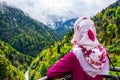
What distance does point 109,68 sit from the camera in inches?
302

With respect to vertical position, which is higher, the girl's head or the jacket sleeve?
the girl's head

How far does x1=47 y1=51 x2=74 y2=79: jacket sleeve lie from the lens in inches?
262

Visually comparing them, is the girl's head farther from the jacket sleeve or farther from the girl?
the jacket sleeve

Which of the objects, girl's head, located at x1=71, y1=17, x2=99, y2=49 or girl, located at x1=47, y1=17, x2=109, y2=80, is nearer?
girl, located at x1=47, y1=17, x2=109, y2=80

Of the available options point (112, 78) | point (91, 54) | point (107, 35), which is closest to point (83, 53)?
point (91, 54)

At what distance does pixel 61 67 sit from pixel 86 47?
634 mm

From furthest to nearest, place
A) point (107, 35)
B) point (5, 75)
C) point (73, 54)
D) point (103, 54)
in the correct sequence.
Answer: point (107, 35), point (5, 75), point (103, 54), point (73, 54)

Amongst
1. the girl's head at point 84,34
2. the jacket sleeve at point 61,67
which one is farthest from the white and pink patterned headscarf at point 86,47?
the jacket sleeve at point 61,67

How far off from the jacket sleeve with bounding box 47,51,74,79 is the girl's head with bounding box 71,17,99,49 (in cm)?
34

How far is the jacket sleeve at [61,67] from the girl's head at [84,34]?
1.11 ft

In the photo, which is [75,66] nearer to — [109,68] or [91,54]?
[91,54]

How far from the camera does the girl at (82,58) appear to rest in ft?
22.1

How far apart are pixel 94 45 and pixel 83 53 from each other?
0.90ft

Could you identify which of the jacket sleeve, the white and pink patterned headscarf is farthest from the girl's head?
the jacket sleeve
